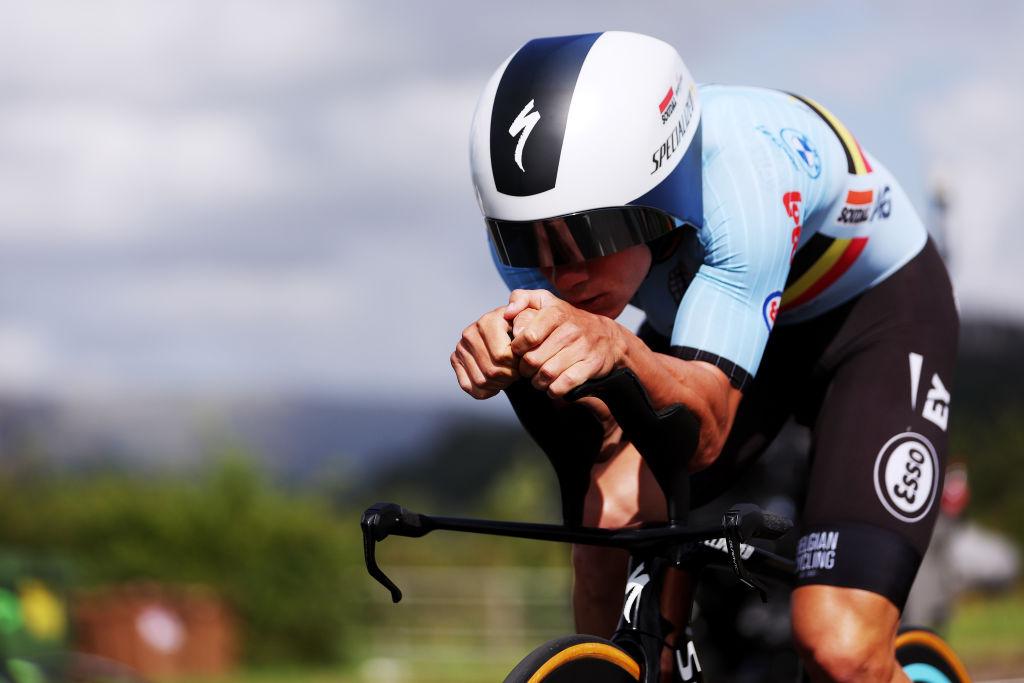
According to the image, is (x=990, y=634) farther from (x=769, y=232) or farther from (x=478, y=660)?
(x=769, y=232)

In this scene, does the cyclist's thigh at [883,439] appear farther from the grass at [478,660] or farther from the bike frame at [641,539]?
the grass at [478,660]

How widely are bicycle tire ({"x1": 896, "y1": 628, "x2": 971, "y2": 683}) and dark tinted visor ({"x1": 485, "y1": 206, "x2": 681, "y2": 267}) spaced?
1.52m

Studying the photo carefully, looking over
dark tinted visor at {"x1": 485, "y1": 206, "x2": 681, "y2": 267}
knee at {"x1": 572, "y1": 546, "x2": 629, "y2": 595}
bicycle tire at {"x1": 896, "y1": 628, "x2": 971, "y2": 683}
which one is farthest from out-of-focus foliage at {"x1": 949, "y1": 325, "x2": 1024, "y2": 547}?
dark tinted visor at {"x1": 485, "y1": 206, "x2": 681, "y2": 267}

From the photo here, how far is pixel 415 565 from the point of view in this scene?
27.6m

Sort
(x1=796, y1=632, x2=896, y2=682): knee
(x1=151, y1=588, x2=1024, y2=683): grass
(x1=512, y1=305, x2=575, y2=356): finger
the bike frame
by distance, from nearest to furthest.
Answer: (x1=512, y1=305, x2=575, y2=356): finger
the bike frame
(x1=796, y1=632, x2=896, y2=682): knee
(x1=151, y1=588, x2=1024, y2=683): grass

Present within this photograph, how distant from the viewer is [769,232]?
2.81 meters

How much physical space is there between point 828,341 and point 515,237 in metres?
1.25

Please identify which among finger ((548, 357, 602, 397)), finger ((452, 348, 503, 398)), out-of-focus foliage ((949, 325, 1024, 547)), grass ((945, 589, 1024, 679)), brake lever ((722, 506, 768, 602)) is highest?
out-of-focus foliage ((949, 325, 1024, 547))

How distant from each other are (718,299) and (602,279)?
0.27 meters

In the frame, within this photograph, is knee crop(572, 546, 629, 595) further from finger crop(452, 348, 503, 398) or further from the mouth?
finger crop(452, 348, 503, 398)

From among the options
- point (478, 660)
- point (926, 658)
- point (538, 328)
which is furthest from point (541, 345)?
point (478, 660)

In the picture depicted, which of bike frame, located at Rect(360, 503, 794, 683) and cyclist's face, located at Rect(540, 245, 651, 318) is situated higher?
cyclist's face, located at Rect(540, 245, 651, 318)

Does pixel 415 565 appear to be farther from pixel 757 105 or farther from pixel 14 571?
pixel 757 105

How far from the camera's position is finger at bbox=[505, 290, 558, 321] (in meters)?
2.27
